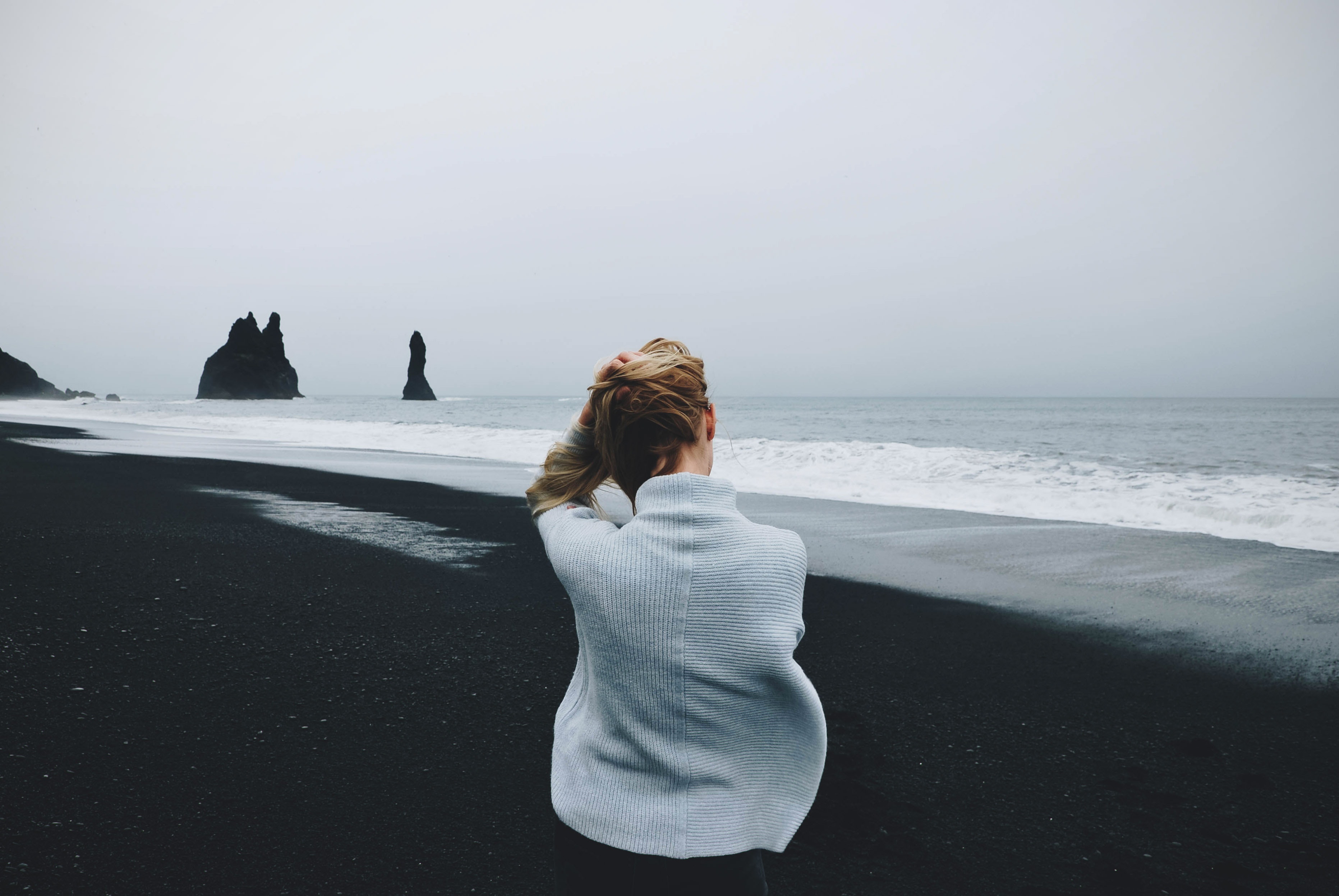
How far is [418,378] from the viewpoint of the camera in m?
124

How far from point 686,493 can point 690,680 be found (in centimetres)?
31

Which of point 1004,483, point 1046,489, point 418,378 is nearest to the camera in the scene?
point 1046,489

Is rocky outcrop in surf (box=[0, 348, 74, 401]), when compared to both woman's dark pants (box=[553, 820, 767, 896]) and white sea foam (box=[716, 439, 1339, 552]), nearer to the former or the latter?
white sea foam (box=[716, 439, 1339, 552])

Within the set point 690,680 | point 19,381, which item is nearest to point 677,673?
point 690,680

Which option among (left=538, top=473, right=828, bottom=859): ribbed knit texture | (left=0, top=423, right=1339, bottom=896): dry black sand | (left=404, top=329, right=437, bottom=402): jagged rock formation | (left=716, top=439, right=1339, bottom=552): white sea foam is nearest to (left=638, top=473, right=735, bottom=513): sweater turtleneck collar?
(left=538, top=473, right=828, bottom=859): ribbed knit texture

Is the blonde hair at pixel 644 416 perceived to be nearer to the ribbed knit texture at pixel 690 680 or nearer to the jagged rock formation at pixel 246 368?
the ribbed knit texture at pixel 690 680

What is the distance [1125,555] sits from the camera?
7.69 m

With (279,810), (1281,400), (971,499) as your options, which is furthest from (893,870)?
(1281,400)

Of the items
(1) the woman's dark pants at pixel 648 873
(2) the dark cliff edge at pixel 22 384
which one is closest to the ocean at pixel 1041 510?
(1) the woman's dark pants at pixel 648 873

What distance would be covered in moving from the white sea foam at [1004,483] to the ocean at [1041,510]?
2.4 inches

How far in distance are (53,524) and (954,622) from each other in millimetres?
8644

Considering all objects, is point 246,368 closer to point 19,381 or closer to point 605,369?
point 19,381

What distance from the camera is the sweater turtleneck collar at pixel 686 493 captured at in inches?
49.3

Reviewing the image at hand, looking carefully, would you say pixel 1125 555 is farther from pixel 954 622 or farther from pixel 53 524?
pixel 53 524
